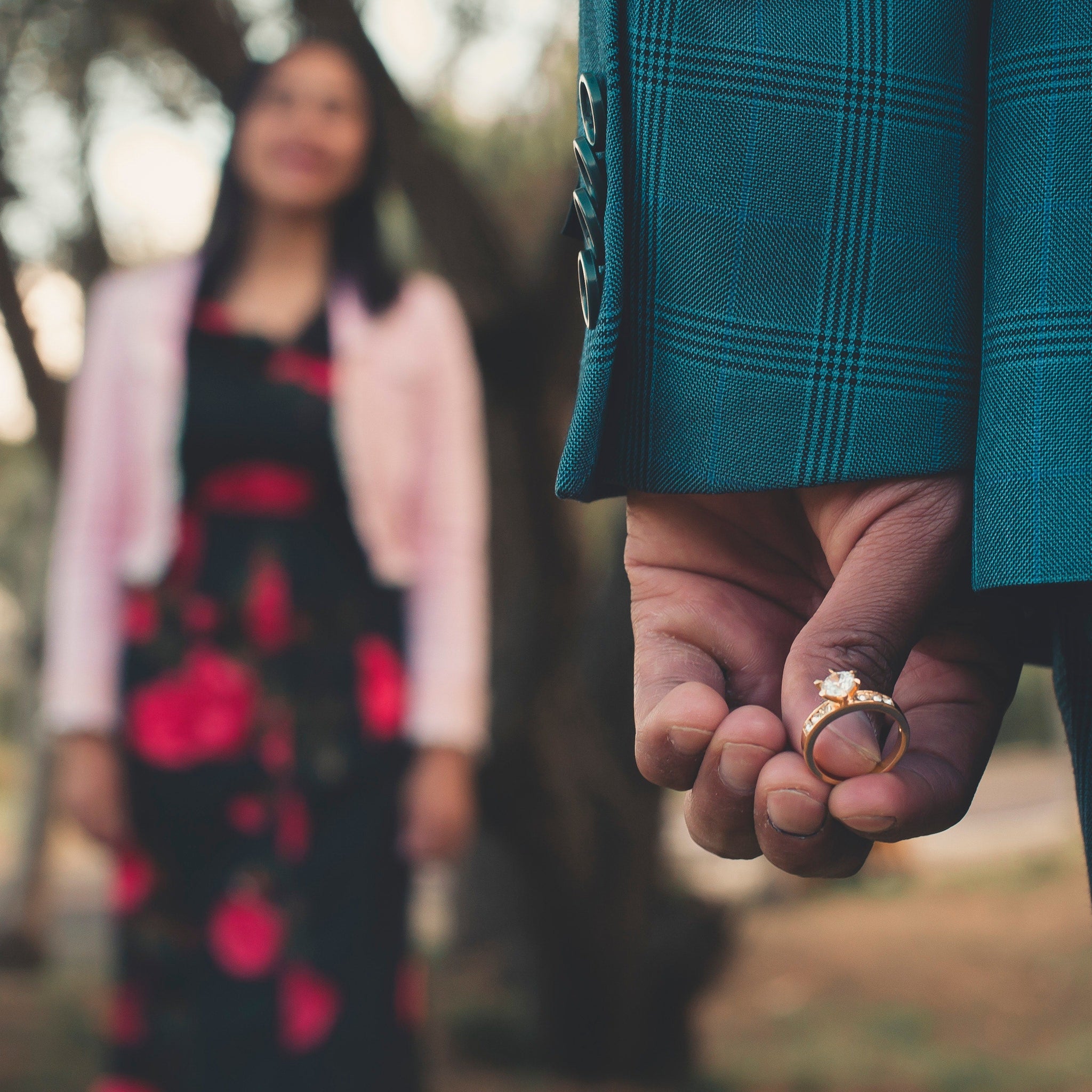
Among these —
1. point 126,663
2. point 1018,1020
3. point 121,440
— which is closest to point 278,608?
point 126,663

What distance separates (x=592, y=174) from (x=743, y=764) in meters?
0.37

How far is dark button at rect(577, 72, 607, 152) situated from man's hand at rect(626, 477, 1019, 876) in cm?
22

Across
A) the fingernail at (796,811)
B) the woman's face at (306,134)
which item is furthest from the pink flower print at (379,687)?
the fingernail at (796,811)

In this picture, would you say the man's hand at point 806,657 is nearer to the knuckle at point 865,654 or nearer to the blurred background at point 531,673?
the knuckle at point 865,654

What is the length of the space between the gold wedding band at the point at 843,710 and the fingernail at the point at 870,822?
0.07 feet

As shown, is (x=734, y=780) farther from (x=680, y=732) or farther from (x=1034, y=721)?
(x=1034, y=721)

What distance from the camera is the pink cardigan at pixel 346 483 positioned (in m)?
2.13

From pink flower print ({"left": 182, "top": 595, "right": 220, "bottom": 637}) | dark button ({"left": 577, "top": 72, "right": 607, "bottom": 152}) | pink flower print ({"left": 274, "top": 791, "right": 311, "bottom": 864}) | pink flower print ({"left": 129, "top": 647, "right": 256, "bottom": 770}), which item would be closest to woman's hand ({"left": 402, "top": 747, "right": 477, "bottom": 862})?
pink flower print ({"left": 274, "top": 791, "right": 311, "bottom": 864})

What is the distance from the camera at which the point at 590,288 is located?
0.73 metres

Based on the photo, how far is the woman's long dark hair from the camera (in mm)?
2297

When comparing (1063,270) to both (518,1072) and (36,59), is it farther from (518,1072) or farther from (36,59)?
(518,1072)

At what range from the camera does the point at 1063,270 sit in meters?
0.64

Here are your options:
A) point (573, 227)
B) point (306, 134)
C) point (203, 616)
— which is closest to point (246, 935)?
point (203, 616)

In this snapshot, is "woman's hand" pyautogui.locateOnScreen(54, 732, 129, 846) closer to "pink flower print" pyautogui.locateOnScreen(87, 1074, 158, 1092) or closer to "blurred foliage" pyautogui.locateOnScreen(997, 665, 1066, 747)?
"pink flower print" pyautogui.locateOnScreen(87, 1074, 158, 1092)
